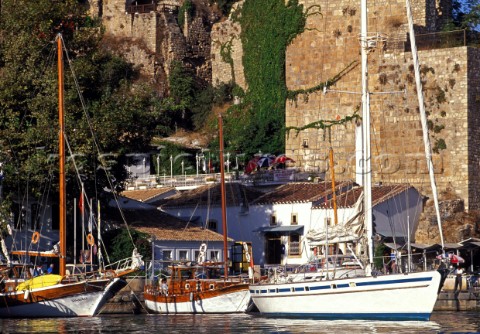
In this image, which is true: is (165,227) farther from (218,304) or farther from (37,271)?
(218,304)

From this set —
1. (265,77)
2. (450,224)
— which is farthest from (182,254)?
(265,77)

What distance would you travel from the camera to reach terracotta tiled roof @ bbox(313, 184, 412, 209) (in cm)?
6384

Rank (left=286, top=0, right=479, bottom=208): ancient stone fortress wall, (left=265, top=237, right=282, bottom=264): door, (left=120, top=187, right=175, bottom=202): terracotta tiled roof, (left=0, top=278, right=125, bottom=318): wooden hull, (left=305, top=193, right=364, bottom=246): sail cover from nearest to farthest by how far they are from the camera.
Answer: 1. (left=0, top=278, right=125, bottom=318): wooden hull
2. (left=305, top=193, right=364, bottom=246): sail cover
3. (left=265, top=237, right=282, bottom=264): door
4. (left=286, top=0, right=479, bottom=208): ancient stone fortress wall
5. (left=120, top=187, right=175, bottom=202): terracotta tiled roof

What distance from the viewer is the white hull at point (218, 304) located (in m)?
51.7

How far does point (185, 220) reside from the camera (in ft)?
222

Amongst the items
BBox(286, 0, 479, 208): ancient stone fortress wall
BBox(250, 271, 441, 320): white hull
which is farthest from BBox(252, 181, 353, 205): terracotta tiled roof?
BBox(250, 271, 441, 320): white hull

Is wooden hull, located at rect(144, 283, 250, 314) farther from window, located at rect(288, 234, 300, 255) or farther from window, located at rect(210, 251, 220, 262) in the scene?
window, located at rect(288, 234, 300, 255)

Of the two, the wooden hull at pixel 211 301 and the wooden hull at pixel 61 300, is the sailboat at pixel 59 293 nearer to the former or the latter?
the wooden hull at pixel 61 300

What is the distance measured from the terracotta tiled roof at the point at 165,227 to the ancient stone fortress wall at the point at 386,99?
37.0ft

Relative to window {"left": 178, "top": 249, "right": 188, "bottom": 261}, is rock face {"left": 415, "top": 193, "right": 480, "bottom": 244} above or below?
above

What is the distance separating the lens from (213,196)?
69.2 m

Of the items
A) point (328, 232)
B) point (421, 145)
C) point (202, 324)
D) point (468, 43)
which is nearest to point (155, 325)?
point (202, 324)

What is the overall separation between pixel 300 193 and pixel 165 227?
8.07 m

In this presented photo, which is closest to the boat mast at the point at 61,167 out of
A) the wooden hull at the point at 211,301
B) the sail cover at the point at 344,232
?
the wooden hull at the point at 211,301
